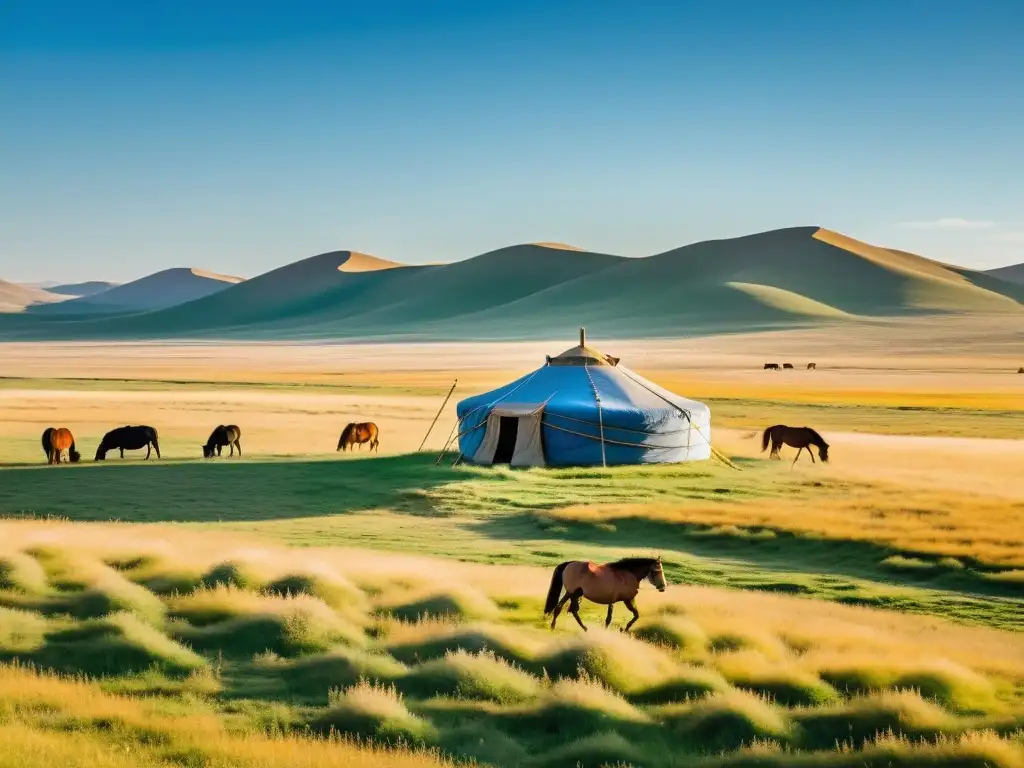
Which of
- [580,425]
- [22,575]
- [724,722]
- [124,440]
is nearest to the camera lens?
[724,722]

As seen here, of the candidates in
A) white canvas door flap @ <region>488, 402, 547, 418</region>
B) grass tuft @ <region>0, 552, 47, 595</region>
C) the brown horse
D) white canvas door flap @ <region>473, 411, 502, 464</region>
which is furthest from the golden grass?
the brown horse

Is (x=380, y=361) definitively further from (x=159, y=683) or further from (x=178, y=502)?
(x=159, y=683)

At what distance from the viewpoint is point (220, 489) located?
83.8 feet

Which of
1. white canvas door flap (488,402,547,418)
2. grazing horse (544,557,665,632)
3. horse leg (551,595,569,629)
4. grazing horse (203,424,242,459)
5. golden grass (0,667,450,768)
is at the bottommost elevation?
golden grass (0,667,450,768)

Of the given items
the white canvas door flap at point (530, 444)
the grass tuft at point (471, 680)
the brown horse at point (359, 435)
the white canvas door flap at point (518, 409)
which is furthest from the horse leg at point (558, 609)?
the brown horse at point (359, 435)

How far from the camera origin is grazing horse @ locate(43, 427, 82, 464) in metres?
28.8

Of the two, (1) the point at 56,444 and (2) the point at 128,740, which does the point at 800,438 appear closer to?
(1) the point at 56,444

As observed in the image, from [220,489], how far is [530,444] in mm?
7507

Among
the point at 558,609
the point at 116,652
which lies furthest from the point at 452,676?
the point at 116,652

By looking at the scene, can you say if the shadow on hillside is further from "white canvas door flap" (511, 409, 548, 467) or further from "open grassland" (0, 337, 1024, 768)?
"white canvas door flap" (511, 409, 548, 467)

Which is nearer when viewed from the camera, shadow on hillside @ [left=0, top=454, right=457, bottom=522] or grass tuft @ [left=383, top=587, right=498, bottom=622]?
grass tuft @ [left=383, top=587, right=498, bottom=622]

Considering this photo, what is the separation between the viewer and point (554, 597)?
1209 centimetres

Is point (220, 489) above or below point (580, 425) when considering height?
below

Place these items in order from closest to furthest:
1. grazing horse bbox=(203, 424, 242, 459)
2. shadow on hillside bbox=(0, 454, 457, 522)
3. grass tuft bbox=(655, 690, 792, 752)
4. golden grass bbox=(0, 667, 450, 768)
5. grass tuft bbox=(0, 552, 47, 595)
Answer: golden grass bbox=(0, 667, 450, 768) < grass tuft bbox=(655, 690, 792, 752) < grass tuft bbox=(0, 552, 47, 595) < shadow on hillside bbox=(0, 454, 457, 522) < grazing horse bbox=(203, 424, 242, 459)
